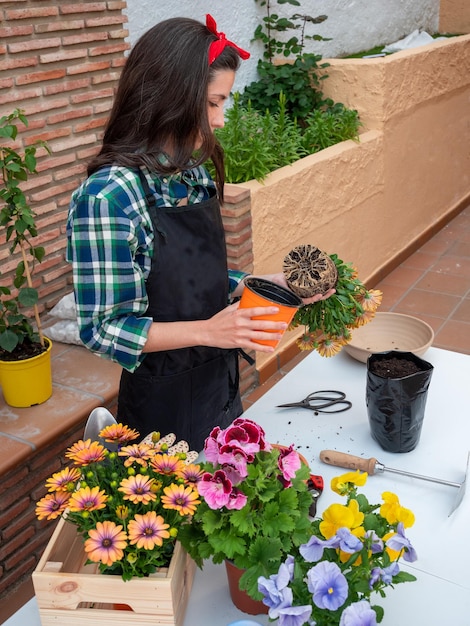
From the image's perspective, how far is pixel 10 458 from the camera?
→ 2.46 meters

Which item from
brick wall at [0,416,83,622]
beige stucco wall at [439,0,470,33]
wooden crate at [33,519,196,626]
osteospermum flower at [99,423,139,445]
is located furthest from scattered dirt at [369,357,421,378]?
beige stucco wall at [439,0,470,33]

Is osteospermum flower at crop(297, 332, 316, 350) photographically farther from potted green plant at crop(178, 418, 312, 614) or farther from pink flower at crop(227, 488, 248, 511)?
pink flower at crop(227, 488, 248, 511)

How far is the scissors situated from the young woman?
0.37 meters

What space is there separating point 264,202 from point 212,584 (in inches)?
103

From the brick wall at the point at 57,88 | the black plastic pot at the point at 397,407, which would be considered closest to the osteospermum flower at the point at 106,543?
the black plastic pot at the point at 397,407

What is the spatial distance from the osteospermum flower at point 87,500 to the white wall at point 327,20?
10.6 feet

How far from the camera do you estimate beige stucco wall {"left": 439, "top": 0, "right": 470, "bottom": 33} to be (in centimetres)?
673

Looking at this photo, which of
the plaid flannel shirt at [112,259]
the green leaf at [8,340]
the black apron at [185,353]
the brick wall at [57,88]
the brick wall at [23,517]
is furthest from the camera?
the brick wall at [57,88]

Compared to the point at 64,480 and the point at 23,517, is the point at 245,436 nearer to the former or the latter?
the point at 64,480

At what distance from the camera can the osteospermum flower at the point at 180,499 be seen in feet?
3.54

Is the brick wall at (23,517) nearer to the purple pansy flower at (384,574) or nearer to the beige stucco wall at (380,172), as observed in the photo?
the beige stucco wall at (380,172)

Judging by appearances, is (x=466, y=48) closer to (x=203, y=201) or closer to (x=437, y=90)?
(x=437, y=90)

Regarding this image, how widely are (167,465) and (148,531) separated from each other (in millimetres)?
Result: 141

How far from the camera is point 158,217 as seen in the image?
5.18ft
